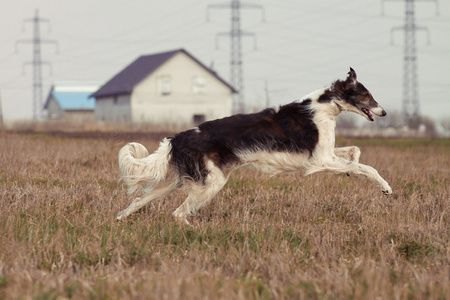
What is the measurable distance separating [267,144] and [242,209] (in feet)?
3.18

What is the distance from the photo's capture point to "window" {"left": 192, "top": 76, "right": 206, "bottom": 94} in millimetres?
43281

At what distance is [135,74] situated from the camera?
145 ft

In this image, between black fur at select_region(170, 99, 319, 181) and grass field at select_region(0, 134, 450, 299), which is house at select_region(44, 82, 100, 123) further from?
black fur at select_region(170, 99, 319, 181)

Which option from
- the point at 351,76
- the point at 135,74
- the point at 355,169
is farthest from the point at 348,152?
the point at 135,74

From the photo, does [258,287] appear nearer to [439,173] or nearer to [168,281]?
[168,281]

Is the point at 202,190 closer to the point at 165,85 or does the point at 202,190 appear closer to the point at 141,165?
the point at 141,165

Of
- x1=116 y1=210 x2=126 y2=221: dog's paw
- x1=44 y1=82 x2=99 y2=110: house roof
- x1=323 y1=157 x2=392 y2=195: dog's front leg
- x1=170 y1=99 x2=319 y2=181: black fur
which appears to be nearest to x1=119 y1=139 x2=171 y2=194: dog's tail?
x1=170 y1=99 x2=319 y2=181: black fur

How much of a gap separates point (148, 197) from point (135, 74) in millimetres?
38691

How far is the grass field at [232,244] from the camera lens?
3.72 m

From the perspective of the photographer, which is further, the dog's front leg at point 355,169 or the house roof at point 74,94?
the house roof at point 74,94

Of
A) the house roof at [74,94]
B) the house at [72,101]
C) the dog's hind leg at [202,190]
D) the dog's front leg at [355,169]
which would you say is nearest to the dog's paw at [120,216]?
the dog's hind leg at [202,190]

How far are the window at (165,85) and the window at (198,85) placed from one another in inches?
71.1

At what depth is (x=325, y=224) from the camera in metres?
6.16

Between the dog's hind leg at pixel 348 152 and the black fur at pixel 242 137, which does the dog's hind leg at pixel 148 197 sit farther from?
the dog's hind leg at pixel 348 152
